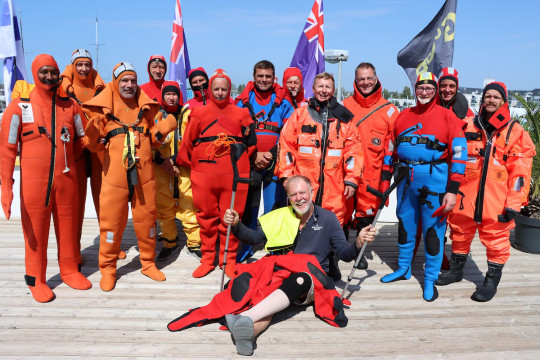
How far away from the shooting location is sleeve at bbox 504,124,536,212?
12.5 ft

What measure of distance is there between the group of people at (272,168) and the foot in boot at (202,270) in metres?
0.05

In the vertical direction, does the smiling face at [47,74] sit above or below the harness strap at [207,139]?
above

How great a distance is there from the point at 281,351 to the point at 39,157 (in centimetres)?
251

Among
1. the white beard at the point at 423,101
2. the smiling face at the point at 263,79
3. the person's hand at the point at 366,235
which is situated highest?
the smiling face at the point at 263,79

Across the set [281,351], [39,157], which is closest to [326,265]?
[281,351]

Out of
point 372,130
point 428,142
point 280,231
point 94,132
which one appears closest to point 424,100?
point 428,142

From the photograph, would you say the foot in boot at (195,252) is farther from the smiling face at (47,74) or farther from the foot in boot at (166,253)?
the smiling face at (47,74)

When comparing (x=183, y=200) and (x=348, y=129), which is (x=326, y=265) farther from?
(x=183, y=200)

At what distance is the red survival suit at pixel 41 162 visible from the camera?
3566 millimetres

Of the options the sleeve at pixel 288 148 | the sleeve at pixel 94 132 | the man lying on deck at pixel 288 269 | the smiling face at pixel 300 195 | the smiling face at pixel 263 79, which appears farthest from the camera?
the smiling face at pixel 263 79

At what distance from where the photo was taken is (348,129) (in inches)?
163

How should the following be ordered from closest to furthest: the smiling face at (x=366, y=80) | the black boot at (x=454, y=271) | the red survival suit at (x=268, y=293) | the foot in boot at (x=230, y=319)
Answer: the foot in boot at (x=230, y=319)
the red survival suit at (x=268, y=293)
the black boot at (x=454, y=271)
the smiling face at (x=366, y=80)

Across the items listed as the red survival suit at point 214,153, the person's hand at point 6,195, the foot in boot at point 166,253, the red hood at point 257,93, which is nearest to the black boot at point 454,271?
the red survival suit at point 214,153

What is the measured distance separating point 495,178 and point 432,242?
809 mm
